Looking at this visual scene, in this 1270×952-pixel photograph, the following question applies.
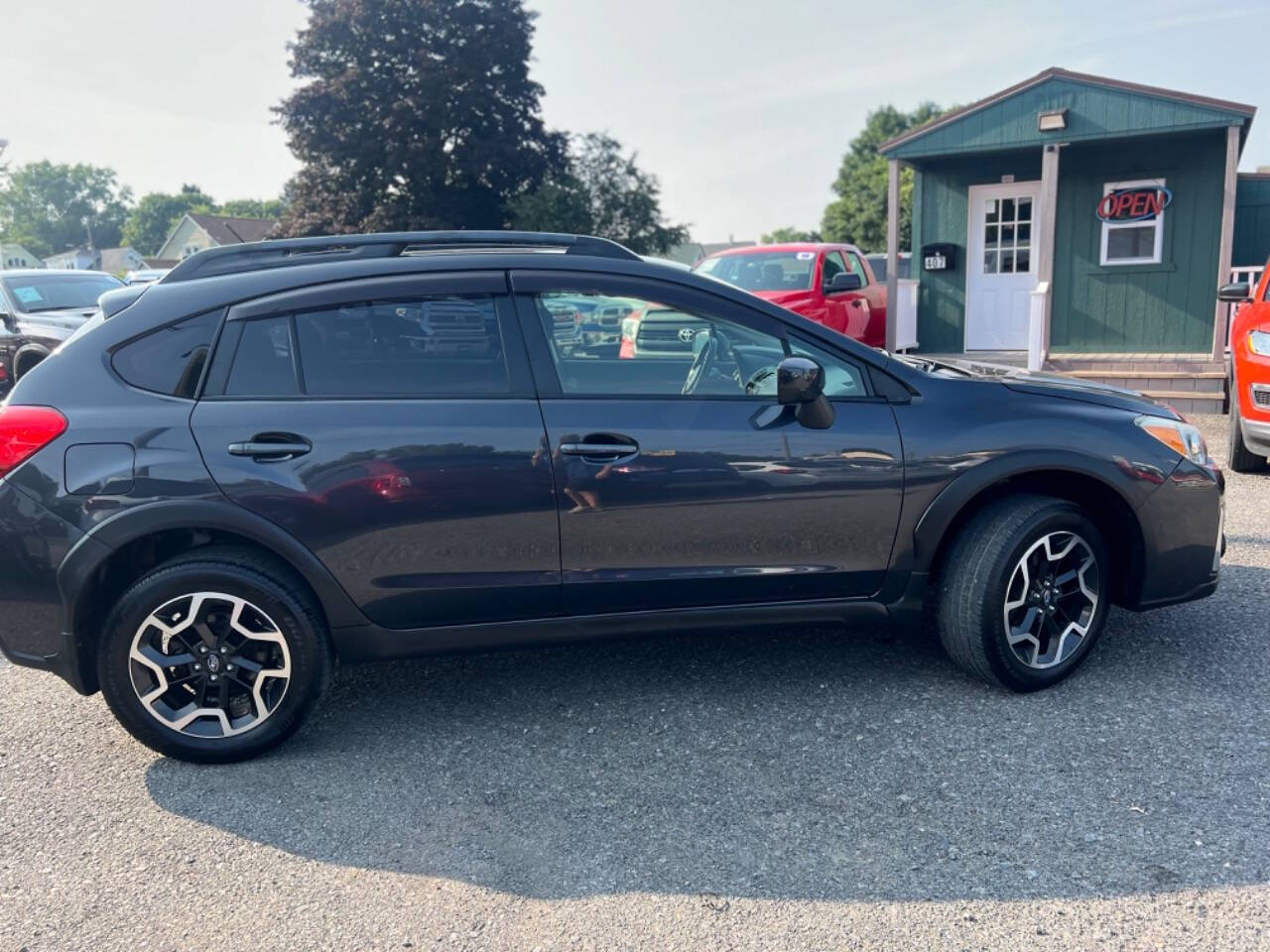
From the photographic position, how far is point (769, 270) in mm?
12078

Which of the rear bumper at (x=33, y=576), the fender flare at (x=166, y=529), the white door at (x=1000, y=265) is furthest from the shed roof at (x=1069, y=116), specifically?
the rear bumper at (x=33, y=576)

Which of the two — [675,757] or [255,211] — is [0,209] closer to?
[255,211]

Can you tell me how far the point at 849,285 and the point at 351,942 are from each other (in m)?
10.1

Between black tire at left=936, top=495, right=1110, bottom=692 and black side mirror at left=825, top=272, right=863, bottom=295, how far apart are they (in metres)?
8.00

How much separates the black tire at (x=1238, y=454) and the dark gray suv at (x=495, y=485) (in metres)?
3.99

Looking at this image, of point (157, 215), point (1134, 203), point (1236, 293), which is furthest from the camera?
point (157, 215)

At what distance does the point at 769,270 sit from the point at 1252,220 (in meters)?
6.59

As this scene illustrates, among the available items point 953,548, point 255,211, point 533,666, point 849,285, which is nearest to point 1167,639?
point 953,548

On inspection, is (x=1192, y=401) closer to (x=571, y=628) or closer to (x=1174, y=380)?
(x=1174, y=380)

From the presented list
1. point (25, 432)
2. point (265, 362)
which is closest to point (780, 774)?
point (265, 362)

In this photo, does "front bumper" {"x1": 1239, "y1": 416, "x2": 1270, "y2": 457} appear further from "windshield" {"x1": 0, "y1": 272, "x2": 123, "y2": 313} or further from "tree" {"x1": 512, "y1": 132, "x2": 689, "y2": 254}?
"tree" {"x1": 512, "y1": 132, "x2": 689, "y2": 254}

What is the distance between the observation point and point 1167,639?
172 inches

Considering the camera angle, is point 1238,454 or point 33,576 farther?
point 1238,454

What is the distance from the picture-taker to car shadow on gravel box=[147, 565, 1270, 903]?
9.30 ft
